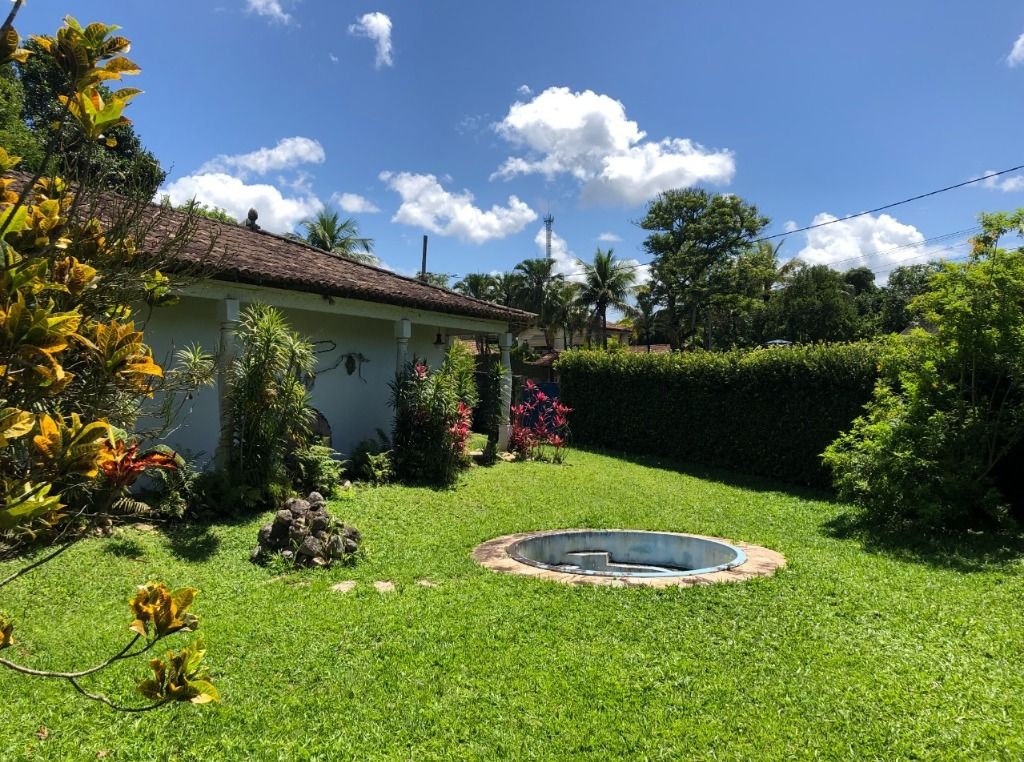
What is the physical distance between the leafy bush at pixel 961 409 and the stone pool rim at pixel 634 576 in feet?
8.29

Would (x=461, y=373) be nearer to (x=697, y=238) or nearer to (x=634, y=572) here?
(x=634, y=572)

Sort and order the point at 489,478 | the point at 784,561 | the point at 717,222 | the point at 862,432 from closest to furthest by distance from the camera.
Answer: the point at 784,561, the point at 862,432, the point at 489,478, the point at 717,222

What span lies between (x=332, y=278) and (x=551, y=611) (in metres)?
7.15

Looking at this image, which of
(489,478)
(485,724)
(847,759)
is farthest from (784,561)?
(489,478)

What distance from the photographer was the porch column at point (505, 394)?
564 inches

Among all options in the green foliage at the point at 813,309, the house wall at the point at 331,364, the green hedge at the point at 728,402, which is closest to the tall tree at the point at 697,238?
the green foliage at the point at 813,309

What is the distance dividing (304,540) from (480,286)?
136 feet

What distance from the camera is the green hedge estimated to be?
12422 millimetres

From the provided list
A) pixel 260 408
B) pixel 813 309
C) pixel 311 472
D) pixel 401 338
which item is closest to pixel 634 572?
pixel 311 472

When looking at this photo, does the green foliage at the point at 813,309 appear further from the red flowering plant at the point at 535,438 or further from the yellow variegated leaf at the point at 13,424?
the yellow variegated leaf at the point at 13,424

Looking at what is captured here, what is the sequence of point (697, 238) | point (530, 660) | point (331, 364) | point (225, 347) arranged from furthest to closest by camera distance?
point (697, 238) < point (331, 364) < point (225, 347) < point (530, 660)

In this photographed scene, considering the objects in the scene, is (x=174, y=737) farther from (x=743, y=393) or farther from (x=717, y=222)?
(x=717, y=222)

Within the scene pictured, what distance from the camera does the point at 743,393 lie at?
1398 cm

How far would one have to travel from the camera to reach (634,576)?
6164 mm
